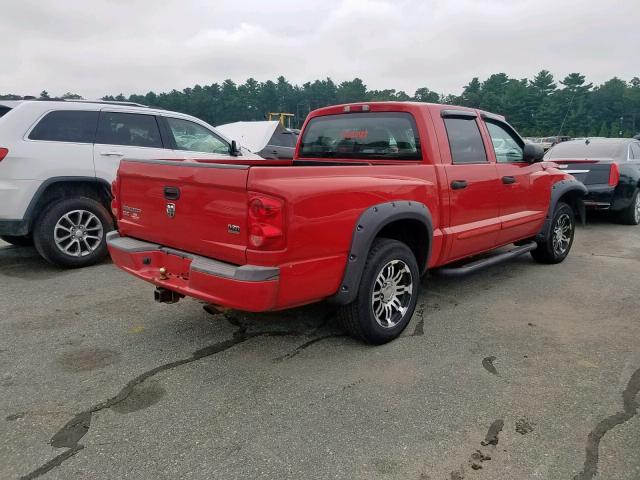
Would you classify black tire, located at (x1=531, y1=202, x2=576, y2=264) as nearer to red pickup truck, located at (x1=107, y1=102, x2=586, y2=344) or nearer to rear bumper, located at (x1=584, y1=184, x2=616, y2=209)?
red pickup truck, located at (x1=107, y1=102, x2=586, y2=344)

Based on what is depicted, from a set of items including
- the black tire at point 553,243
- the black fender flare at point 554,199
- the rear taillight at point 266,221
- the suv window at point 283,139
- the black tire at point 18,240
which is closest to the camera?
the rear taillight at point 266,221

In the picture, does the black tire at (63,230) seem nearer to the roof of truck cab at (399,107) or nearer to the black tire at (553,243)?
the roof of truck cab at (399,107)

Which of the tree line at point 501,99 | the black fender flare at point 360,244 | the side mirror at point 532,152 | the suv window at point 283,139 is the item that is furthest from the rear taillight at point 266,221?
the tree line at point 501,99

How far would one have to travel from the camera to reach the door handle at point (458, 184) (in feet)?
13.4

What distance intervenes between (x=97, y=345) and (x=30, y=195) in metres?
2.37

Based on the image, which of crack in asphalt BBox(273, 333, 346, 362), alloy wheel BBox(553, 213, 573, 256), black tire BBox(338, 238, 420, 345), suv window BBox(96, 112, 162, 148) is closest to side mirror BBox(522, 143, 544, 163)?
alloy wheel BBox(553, 213, 573, 256)

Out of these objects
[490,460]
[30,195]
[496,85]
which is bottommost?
[490,460]

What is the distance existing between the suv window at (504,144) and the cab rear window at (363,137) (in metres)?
1.22

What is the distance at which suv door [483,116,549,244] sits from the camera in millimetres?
4820

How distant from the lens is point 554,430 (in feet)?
8.48

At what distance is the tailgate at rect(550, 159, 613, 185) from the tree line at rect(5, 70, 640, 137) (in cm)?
4672

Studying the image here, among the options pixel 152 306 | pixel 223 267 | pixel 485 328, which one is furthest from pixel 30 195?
pixel 485 328

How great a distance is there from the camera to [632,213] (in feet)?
28.6

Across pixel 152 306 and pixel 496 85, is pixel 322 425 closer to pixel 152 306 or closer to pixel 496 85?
pixel 152 306
